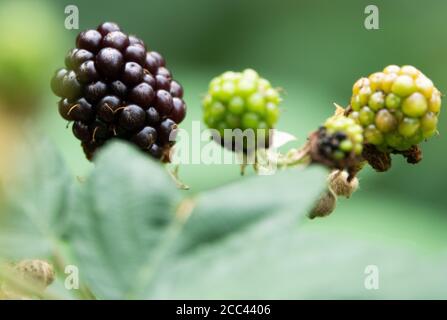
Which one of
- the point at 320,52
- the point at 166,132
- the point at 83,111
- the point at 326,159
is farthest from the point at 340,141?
the point at 320,52

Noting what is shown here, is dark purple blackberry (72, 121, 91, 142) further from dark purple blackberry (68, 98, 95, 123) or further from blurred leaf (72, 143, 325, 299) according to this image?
blurred leaf (72, 143, 325, 299)

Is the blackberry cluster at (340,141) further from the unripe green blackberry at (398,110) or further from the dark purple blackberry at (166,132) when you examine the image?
the dark purple blackberry at (166,132)

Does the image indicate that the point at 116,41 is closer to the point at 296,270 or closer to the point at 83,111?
the point at 83,111

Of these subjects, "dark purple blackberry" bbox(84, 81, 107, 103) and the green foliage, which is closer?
the green foliage

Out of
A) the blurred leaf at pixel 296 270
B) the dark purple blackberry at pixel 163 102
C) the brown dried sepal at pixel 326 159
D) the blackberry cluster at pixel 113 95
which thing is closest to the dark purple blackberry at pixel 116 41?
the blackberry cluster at pixel 113 95

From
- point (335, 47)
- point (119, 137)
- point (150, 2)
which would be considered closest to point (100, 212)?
point (119, 137)

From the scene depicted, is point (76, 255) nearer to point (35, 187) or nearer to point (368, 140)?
point (35, 187)

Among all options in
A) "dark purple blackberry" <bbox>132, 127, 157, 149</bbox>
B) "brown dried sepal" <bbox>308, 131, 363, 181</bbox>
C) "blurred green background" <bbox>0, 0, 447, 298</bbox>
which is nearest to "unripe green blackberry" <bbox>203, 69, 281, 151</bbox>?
"brown dried sepal" <bbox>308, 131, 363, 181</bbox>
